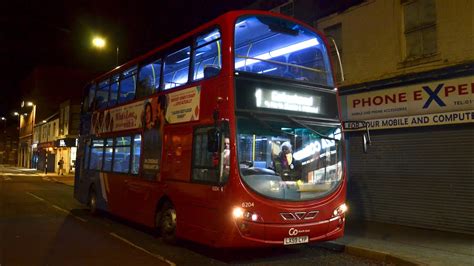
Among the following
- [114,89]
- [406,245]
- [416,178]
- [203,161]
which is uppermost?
[114,89]

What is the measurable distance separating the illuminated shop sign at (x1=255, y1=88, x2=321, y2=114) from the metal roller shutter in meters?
4.35

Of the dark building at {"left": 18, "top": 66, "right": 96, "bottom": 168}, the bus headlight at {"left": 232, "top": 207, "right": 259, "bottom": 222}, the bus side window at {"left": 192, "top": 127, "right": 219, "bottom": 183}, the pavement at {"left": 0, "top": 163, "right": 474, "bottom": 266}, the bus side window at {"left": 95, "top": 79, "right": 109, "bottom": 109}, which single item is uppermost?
the dark building at {"left": 18, "top": 66, "right": 96, "bottom": 168}

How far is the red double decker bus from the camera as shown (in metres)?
7.62

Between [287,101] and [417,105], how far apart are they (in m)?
4.92

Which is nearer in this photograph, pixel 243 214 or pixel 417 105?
pixel 243 214

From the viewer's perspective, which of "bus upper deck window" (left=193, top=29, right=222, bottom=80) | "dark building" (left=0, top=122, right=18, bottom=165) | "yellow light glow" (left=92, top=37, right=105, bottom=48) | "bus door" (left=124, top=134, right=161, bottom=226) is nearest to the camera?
"bus upper deck window" (left=193, top=29, right=222, bottom=80)

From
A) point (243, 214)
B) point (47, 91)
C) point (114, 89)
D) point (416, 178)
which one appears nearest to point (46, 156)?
point (47, 91)

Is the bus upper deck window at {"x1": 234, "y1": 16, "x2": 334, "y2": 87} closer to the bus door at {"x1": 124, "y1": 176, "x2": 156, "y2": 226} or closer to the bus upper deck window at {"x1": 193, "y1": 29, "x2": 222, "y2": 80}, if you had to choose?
the bus upper deck window at {"x1": 193, "y1": 29, "x2": 222, "y2": 80}

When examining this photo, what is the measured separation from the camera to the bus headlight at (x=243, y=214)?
24.4 ft

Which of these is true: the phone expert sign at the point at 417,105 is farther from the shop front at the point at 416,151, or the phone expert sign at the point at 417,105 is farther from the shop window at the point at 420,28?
the shop window at the point at 420,28

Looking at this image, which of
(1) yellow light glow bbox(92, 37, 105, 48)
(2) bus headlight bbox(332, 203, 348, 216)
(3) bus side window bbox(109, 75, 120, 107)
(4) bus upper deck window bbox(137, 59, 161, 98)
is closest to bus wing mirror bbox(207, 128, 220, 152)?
(2) bus headlight bbox(332, 203, 348, 216)

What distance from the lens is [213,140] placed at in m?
7.54

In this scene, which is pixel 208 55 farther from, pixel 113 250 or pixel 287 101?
pixel 113 250

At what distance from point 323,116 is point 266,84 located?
54.7 inches
